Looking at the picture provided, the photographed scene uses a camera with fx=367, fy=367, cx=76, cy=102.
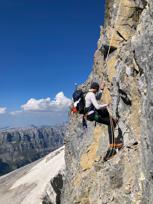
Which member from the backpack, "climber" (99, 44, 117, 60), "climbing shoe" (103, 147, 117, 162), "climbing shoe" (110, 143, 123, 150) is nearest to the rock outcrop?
"climber" (99, 44, 117, 60)

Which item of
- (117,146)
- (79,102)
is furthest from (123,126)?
(79,102)

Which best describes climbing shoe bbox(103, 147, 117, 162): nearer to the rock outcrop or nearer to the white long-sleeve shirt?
the white long-sleeve shirt

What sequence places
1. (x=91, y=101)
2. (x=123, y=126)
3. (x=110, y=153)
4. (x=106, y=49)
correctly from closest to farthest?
(x=123, y=126) < (x=91, y=101) < (x=110, y=153) < (x=106, y=49)

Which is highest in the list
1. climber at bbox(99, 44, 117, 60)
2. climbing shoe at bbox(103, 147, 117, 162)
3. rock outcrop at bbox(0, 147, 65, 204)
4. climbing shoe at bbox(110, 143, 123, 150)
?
climber at bbox(99, 44, 117, 60)

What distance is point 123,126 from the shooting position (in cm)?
1956

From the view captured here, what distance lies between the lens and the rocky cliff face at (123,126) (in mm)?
15844

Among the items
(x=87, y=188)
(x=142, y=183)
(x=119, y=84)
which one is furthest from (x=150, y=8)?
(x=87, y=188)

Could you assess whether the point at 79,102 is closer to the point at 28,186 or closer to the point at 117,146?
the point at 117,146

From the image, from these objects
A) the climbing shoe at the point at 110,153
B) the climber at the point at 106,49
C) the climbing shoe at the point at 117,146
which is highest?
the climber at the point at 106,49

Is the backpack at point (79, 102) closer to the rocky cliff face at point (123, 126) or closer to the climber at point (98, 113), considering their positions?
the climber at point (98, 113)

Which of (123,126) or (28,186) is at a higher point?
(123,126)

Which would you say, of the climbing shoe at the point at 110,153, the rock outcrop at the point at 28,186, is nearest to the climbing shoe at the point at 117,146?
the climbing shoe at the point at 110,153

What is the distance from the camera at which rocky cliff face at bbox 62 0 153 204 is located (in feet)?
52.0

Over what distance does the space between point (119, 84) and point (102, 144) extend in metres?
5.01
